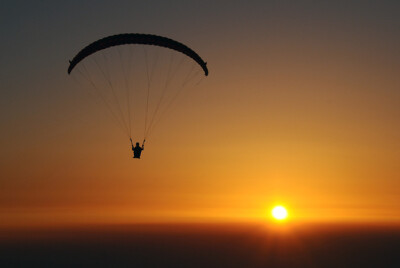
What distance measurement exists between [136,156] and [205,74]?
11.2 m

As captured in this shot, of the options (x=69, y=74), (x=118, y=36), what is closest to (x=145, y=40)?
(x=118, y=36)

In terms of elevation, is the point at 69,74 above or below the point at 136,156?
above

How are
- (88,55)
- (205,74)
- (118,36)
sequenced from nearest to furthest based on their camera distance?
(118,36) < (88,55) < (205,74)

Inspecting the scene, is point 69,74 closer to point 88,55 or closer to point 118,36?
point 88,55

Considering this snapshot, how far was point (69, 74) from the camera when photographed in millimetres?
47969

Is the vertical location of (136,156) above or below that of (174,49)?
below

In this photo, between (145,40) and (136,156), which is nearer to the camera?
(145,40)

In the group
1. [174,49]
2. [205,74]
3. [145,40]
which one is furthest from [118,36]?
[205,74]

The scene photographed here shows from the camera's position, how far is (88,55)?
45.6 metres

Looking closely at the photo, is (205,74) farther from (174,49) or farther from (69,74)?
(69,74)

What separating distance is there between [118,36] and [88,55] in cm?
456

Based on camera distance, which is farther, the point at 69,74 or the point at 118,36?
the point at 69,74

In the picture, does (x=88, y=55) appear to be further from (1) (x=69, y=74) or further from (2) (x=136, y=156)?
(2) (x=136, y=156)

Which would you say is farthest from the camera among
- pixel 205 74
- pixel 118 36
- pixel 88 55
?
pixel 205 74
